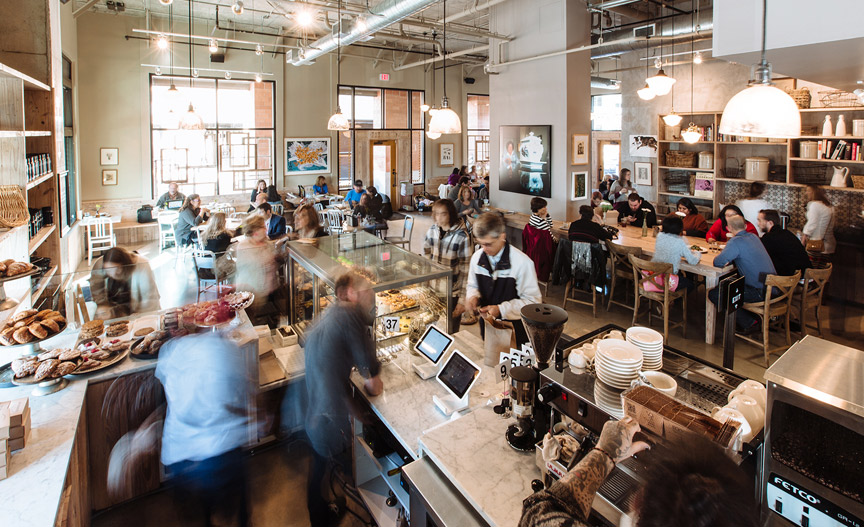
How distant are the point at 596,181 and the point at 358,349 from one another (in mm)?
15800

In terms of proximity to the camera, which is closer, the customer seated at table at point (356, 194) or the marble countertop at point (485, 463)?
the marble countertop at point (485, 463)

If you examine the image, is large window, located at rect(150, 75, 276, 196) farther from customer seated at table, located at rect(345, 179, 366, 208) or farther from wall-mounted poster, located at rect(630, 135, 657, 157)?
wall-mounted poster, located at rect(630, 135, 657, 157)

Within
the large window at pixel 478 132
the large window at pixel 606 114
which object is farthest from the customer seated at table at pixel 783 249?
the large window at pixel 606 114

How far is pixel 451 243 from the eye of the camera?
5012 mm

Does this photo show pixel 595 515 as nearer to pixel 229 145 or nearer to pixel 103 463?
pixel 103 463

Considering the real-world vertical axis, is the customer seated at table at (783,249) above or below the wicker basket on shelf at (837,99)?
below

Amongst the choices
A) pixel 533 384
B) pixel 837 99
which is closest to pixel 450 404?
pixel 533 384

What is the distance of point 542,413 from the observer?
6.73 feet

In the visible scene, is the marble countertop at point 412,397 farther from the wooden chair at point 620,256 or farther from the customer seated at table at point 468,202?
the customer seated at table at point 468,202

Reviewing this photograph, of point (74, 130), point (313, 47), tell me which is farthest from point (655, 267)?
point (74, 130)

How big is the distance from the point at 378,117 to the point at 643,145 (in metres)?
7.98

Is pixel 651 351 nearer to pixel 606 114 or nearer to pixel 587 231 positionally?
pixel 587 231

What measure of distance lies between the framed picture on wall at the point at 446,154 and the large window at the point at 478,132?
33.1 inches

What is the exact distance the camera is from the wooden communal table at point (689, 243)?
205 inches
